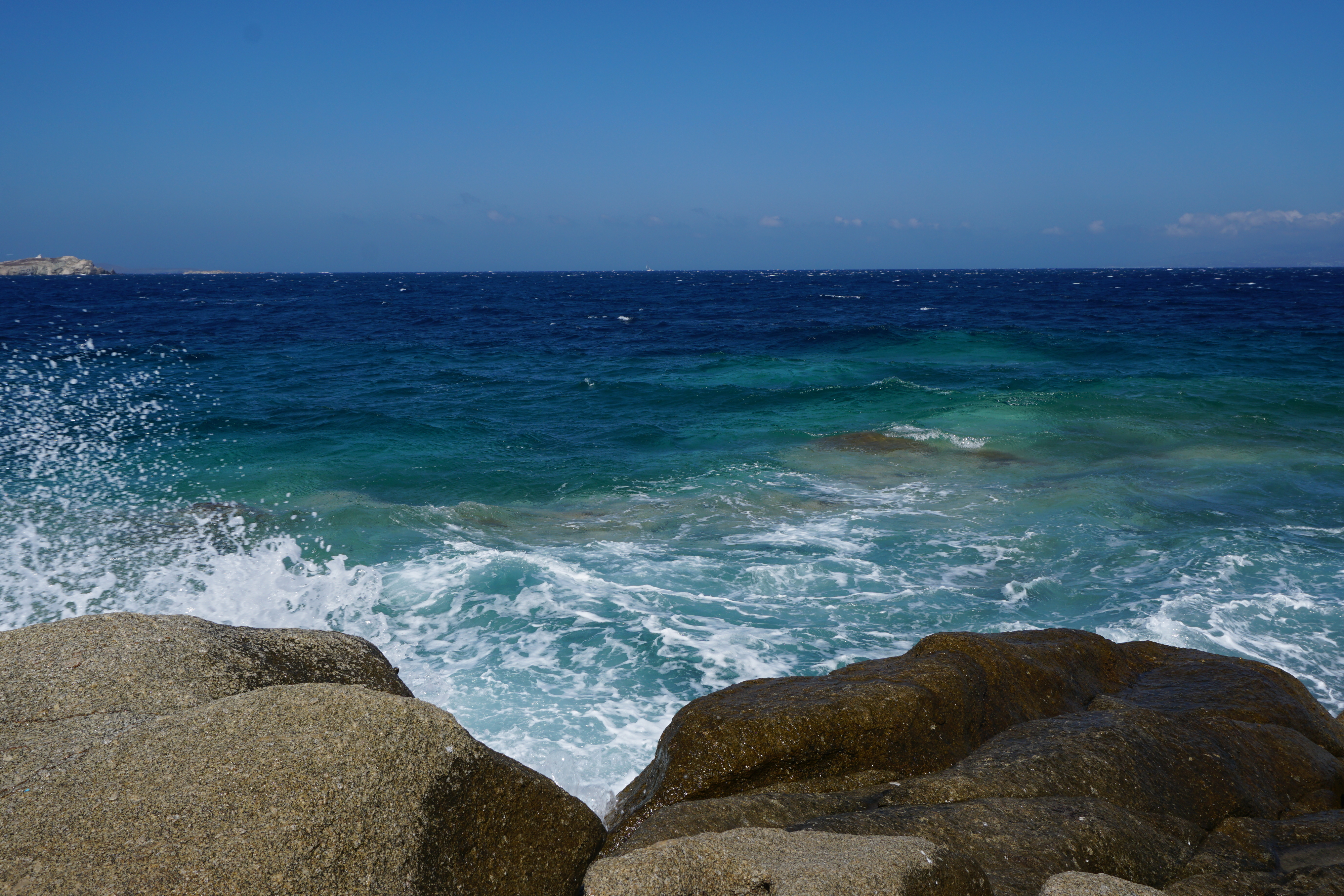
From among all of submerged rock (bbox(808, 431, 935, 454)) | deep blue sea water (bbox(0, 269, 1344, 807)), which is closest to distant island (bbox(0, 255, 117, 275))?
deep blue sea water (bbox(0, 269, 1344, 807))

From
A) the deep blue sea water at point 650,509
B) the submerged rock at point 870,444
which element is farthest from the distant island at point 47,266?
the submerged rock at point 870,444

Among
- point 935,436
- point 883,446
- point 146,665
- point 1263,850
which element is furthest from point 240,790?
point 935,436

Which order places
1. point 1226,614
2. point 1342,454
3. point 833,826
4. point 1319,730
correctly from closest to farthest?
point 833,826 < point 1319,730 < point 1226,614 < point 1342,454

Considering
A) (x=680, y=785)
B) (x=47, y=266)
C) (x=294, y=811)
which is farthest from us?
(x=47, y=266)

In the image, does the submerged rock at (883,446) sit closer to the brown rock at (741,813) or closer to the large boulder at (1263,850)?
the large boulder at (1263,850)

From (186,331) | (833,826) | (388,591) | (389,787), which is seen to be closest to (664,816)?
(833,826)

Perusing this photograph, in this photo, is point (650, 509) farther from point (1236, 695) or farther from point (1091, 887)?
point (1091, 887)

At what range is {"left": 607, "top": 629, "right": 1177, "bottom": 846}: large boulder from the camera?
14.3ft

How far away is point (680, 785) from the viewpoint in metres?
4.33

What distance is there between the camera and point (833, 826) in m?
3.49

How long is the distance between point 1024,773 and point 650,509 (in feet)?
26.3

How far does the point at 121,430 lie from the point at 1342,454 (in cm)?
2269

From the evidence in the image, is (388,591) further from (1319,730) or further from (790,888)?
(1319,730)

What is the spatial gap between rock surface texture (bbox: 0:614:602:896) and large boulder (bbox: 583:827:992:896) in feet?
1.38
